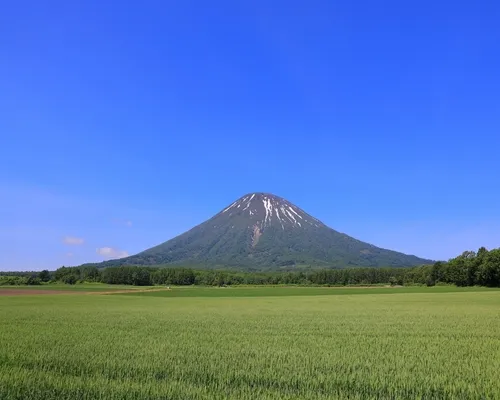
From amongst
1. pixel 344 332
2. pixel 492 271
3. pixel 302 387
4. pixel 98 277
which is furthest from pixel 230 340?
pixel 98 277

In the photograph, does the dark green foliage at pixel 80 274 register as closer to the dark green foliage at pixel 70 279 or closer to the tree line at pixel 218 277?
the tree line at pixel 218 277

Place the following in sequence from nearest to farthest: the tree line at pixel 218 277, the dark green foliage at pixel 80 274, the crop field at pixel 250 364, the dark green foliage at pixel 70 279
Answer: the crop field at pixel 250 364 < the tree line at pixel 218 277 < the dark green foliage at pixel 70 279 < the dark green foliage at pixel 80 274

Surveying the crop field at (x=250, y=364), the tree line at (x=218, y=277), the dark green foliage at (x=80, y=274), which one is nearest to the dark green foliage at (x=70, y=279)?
the tree line at (x=218, y=277)

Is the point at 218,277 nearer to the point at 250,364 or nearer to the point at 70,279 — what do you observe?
the point at 70,279

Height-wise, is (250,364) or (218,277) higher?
(250,364)

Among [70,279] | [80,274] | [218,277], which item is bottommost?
[70,279]

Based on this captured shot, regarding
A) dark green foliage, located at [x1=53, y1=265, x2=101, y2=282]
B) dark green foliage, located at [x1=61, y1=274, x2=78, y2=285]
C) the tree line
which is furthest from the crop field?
dark green foliage, located at [x1=53, y1=265, x2=101, y2=282]

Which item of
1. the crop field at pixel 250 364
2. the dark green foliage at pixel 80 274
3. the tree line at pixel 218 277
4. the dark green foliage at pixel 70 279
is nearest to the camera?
Result: the crop field at pixel 250 364

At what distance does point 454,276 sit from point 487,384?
112429 millimetres

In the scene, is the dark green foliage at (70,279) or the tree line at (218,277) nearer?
the tree line at (218,277)

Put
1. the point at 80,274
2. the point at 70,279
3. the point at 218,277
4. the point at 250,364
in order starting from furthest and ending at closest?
1. the point at 80,274
2. the point at 218,277
3. the point at 70,279
4. the point at 250,364

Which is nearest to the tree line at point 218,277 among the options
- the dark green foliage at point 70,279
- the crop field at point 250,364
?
the dark green foliage at point 70,279

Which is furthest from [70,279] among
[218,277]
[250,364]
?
[250,364]

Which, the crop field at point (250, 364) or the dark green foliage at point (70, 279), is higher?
the crop field at point (250, 364)
